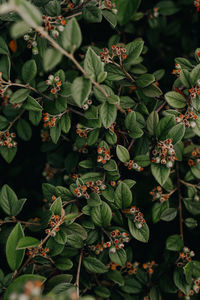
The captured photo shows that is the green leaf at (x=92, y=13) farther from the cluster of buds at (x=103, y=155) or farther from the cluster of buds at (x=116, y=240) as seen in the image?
the cluster of buds at (x=116, y=240)

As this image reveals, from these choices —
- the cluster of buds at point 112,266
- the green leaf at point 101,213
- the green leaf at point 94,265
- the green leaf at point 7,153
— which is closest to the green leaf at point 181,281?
the cluster of buds at point 112,266

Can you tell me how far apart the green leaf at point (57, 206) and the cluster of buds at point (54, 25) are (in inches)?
34.3

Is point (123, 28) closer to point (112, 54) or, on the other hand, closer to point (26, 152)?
point (112, 54)

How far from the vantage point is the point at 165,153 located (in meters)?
1.74

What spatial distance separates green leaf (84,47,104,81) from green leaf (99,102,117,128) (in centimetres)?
19

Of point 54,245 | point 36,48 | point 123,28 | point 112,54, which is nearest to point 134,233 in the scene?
point 54,245

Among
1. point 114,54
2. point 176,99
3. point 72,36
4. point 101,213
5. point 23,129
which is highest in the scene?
point 72,36

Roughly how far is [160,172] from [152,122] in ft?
1.04

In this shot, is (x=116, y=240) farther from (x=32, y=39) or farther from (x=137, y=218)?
(x=32, y=39)

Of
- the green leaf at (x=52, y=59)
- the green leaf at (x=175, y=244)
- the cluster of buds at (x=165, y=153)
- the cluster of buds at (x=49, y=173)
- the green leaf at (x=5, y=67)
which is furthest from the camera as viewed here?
the cluster of buds at (x=49, y=173)

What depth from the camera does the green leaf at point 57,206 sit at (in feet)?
5.62

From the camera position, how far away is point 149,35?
267 cm

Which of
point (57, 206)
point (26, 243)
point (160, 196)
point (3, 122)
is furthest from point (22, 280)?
point (3, 122)

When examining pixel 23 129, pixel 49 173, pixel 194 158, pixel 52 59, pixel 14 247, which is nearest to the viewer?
pixel 52 59
